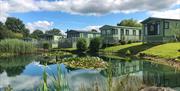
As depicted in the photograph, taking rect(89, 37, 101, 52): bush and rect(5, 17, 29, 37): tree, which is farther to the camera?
rect(5, 17, 29, 37): tree

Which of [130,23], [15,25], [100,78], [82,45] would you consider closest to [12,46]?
[82,45]

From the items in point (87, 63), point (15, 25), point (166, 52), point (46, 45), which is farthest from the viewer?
point (15, 25)

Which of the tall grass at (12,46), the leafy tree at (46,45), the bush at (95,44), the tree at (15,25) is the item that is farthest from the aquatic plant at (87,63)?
the tree at (15,25)

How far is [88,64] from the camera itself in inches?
1085

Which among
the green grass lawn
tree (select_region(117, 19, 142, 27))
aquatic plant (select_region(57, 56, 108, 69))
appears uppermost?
tree (select_region(117, 19, 142, 27))

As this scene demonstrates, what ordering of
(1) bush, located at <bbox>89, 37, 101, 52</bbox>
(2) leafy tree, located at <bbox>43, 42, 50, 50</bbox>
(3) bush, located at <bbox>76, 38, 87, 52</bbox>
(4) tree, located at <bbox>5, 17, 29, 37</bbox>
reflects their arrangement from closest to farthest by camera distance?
(1) bush, located at <bbox>89, 37, 101, 52</bbox> < (3) bush, located at <bbox>76, 38, 87, 52</bbox> < (2) leafy tree, located at <bbox>43, 42, 50, 50</bbox> < (4) tree, located at <bbox>5, 17, 29, 37</bbox>

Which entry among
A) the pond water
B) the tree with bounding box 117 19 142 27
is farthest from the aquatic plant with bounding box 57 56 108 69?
the tree with bounding box 117 19 142 27

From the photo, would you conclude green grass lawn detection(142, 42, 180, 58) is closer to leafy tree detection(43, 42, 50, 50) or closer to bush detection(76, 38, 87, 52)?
bush detection(76, 38, 87, 52)

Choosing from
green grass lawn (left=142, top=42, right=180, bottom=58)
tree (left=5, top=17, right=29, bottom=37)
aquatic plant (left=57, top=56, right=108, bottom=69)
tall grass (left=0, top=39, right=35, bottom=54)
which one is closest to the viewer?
aquatic plant (left=57, top=56, right=108, bottom=69)

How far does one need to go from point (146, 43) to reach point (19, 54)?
2178 centimetres

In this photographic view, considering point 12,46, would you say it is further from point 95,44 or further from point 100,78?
point 100,78

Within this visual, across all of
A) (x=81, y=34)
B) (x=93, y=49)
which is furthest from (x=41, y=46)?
(x=93, y=49)

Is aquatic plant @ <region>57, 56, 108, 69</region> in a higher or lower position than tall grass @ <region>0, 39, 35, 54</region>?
lower

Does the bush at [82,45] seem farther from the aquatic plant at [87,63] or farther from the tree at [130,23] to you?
the tree at [130,23]
